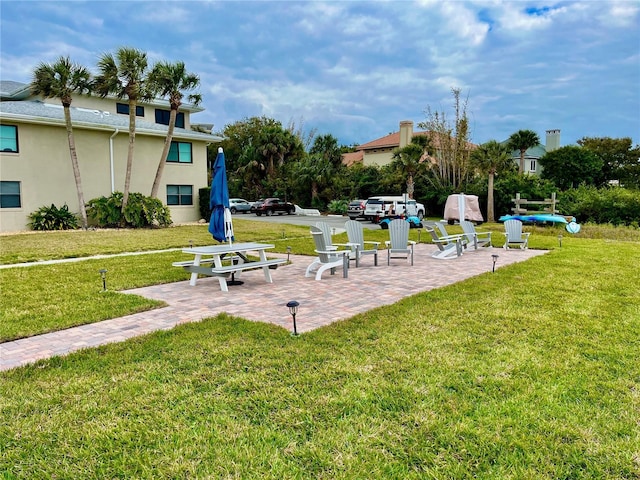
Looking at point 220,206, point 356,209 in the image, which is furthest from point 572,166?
point 220,206

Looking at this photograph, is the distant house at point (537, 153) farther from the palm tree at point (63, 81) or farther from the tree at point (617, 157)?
the palm tree at point (63, 81)

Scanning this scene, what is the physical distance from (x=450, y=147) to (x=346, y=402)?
31287 mm

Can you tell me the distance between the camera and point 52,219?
60.3 feet

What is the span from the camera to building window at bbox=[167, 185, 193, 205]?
23.1m

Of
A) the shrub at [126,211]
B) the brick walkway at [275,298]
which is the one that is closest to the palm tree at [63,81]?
the shrub at [126,211]

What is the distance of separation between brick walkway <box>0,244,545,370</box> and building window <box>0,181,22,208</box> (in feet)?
47.7

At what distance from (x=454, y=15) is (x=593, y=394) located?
11.4 m

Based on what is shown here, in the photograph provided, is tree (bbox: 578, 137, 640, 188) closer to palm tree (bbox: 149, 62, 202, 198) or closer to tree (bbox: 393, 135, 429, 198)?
tree (bbox: 393, 135, 429, 198)

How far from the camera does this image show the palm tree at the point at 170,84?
19203 mm

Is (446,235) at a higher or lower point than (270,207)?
lower

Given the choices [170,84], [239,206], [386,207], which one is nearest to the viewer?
[170,84]

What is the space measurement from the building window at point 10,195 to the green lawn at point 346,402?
15.6 m

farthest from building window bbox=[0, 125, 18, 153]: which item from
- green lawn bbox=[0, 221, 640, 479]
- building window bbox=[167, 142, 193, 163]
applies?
green lawn bbox=[0, 221, 640, 479]

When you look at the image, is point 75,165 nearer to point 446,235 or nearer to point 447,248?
point 446,235
